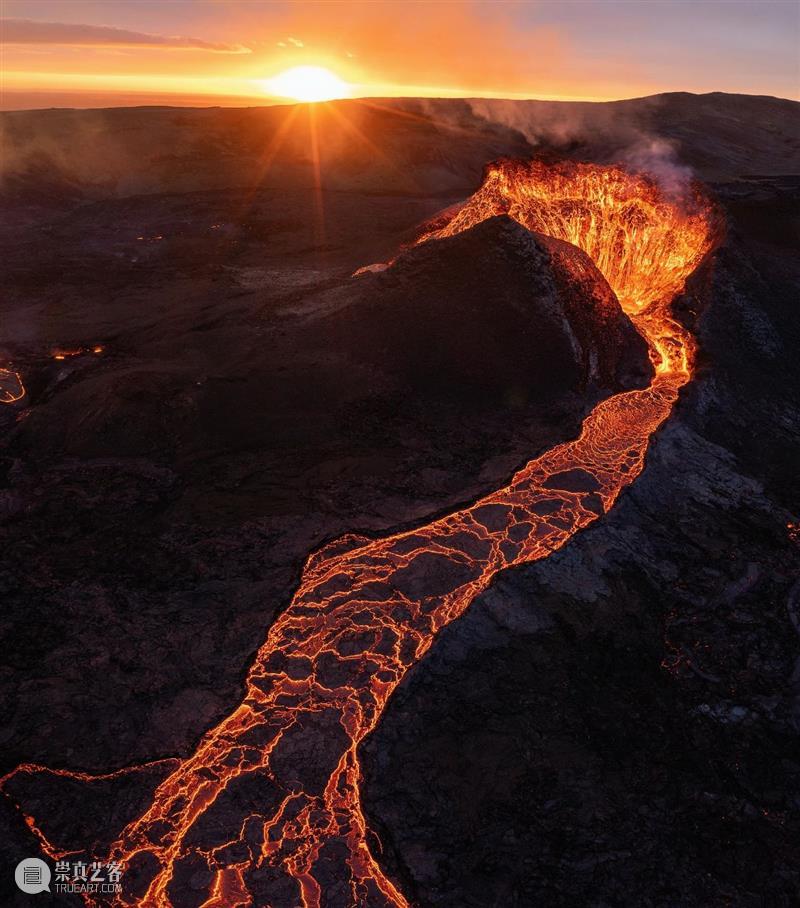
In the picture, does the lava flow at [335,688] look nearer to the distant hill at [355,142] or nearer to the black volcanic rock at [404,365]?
the black volcanic rock at [404,365]

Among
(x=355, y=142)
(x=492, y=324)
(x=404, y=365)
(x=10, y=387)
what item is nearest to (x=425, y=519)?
(x=404, y=365)

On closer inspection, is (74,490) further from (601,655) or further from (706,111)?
(706,111)

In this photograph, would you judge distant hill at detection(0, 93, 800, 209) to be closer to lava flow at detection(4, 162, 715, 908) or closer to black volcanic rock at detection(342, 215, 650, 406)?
black volcanic rock at detection(342, 215, 650, 406)

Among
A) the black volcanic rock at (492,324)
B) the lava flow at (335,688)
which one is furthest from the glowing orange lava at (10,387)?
the lava flow at (335,688)

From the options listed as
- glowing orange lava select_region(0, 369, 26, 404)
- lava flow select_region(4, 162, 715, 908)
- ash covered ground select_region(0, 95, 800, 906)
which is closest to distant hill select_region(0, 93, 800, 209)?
ash covered ground select_region(0, 95, 800, 906)

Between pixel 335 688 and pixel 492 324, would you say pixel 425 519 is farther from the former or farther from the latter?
pixel 492 324

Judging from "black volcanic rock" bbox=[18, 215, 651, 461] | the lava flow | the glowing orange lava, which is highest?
"black volcanic rock" bbox=[18, 215, 651, 461]

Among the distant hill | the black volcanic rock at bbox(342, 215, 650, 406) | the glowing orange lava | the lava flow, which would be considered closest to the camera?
the lava flow
